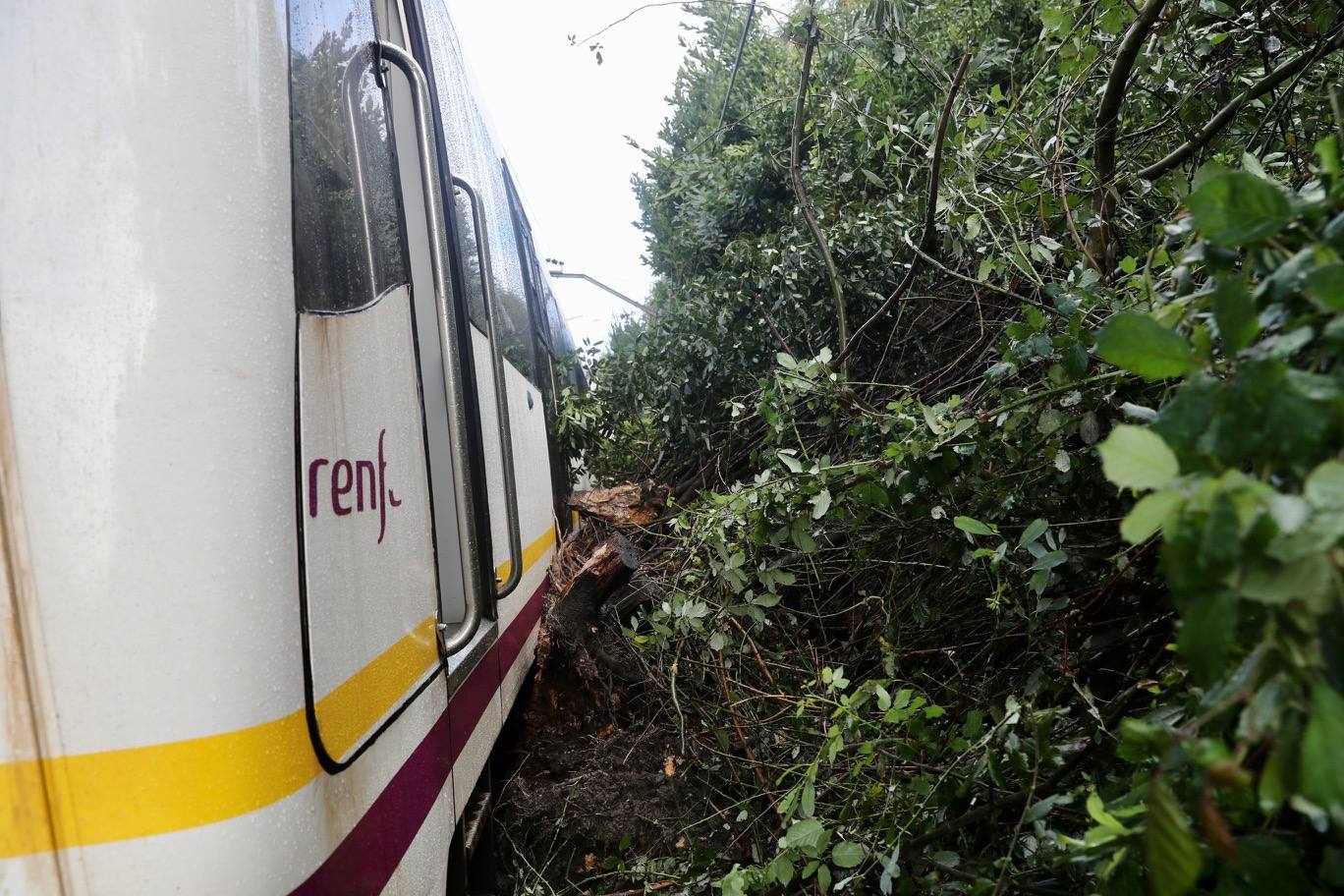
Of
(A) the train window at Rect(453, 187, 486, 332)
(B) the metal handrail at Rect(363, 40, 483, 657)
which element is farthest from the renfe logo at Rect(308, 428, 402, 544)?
(A) the train window at Rect(453, 187, 486, 332)

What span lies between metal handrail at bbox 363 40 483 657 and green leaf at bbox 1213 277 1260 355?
198 cm

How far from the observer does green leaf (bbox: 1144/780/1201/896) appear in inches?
23.7

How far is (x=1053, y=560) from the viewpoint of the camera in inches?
69.4

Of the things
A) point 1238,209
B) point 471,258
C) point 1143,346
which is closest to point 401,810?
point 1143,346

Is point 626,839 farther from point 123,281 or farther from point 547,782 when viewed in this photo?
point 123,281

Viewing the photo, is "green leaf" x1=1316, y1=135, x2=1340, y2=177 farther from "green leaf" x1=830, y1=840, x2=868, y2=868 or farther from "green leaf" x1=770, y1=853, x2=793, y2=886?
"green leaf" x1=770, y1=853, x2=793, y2=886

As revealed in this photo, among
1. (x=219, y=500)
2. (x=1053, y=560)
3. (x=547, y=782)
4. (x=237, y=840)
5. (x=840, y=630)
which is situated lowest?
(x=547, y=782)

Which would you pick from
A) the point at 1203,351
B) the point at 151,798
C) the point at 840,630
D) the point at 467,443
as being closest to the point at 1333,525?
the point at 1203,351

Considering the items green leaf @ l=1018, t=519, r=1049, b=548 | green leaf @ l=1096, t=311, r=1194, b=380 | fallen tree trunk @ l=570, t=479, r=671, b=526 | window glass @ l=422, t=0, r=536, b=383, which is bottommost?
fallen tree trunk @ l=570, t=479, r=671, b=526

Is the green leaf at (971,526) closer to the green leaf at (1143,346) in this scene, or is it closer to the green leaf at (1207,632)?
the green leaf at (1143,346)

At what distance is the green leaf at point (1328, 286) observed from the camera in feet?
1.97

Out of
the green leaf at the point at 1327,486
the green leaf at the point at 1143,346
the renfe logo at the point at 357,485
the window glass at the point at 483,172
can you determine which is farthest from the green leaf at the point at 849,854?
the window glass at the point at 483,172

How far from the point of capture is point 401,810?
1801 millimetres

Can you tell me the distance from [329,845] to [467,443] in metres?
1.48
